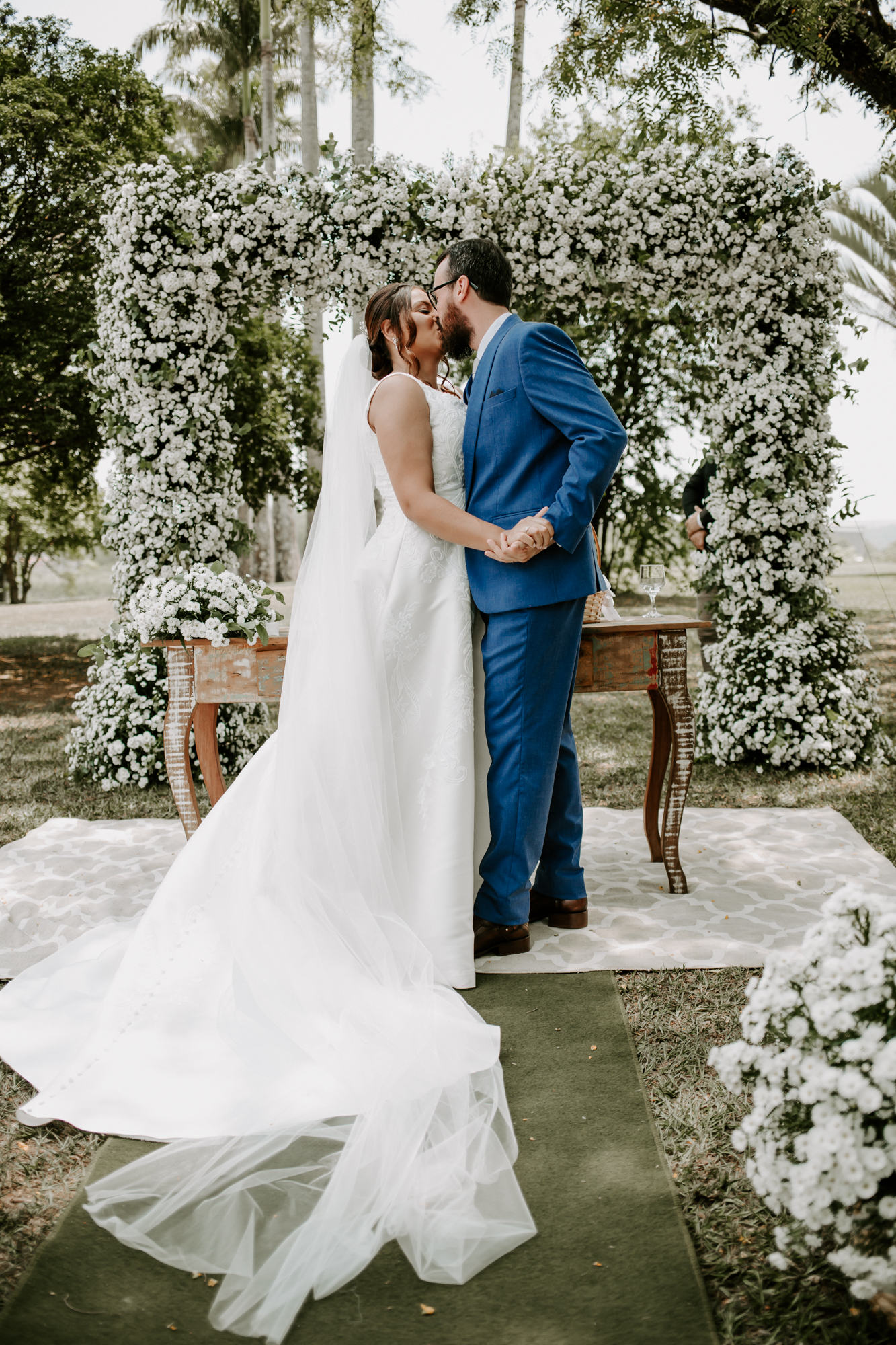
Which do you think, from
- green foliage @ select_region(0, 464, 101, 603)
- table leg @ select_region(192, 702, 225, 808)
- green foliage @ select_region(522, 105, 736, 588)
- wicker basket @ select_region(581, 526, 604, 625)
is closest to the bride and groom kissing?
wicker basket @ select_region(581, 526, 604, 625)

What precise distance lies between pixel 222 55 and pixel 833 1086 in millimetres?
29133

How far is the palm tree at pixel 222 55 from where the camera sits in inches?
869

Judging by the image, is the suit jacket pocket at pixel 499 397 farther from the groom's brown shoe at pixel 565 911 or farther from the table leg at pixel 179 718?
the groom's brown shoe at pixel 565 911

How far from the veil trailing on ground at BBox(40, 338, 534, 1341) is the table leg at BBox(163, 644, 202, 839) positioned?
98 centimetres

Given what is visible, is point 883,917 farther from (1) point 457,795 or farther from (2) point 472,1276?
(1) point 457,795

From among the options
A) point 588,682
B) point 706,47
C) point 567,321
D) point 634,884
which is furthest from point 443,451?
point 706,47

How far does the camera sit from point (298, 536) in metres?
27.0

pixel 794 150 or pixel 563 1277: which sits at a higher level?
pixel 794 150

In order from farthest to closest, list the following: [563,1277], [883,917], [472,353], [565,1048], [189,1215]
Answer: [472,353] → [565,1048] → [189,1215] → [563,1277] → [883,917]

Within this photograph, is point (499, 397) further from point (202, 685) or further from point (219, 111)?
point (219, 111)

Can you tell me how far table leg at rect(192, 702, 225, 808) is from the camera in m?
4.39

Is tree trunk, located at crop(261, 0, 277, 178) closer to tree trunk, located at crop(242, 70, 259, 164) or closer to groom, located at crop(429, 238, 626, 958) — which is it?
tree trunk, located at crop(242, 70, 259, 164)

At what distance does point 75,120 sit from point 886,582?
1079 cm

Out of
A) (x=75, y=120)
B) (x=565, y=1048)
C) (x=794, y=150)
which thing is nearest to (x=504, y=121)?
(x=75, y=120)
